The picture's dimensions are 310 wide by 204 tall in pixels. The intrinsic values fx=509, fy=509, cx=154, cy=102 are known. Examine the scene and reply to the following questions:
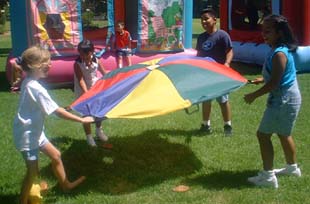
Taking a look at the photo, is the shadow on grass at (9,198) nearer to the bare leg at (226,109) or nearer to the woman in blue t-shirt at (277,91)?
the woman in blue t-shirt at (277,91)

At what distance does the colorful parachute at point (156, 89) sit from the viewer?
14.4 feet

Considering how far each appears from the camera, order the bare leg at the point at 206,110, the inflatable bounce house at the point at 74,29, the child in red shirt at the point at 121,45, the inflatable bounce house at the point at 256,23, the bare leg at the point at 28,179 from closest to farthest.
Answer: the bare leg at the point at 28,179, the bare leg at the point at 206,110, the inflatable bounce house at the point at 74,29, the child in red shirt at the point at 121,45, the inflatable bounce house at the point at 256,23

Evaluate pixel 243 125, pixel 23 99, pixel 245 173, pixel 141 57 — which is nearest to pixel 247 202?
pixel 245 173

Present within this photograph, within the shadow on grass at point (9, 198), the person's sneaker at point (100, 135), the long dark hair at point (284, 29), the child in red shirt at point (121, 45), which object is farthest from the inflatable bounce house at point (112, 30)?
the long dark hair at point (284, 29)

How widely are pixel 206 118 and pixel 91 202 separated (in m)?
2.51

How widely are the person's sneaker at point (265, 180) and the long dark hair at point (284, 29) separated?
1133 millimetres

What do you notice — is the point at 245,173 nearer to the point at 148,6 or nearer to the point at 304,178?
the point at 304,178

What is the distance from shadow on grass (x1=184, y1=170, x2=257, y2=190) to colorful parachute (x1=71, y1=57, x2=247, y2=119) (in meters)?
0.79

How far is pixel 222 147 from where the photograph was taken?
5844 millimetres

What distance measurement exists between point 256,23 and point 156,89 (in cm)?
883

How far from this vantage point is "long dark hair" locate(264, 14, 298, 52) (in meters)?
4.30

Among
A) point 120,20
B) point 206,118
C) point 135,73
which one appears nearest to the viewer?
point 135,73

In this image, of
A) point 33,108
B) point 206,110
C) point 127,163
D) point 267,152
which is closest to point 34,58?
point 33,108

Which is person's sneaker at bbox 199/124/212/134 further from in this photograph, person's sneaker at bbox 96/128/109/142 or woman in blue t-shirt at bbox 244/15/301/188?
woman in blue t-shirt at bbox 244/15/301/188
